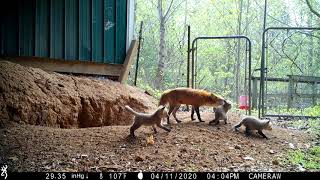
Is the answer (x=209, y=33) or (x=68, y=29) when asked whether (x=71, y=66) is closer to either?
(x=68, y=29)

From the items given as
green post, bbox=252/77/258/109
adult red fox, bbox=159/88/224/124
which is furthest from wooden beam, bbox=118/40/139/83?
green post, bbox=252/77/258/109

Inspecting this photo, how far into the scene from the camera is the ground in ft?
12.7

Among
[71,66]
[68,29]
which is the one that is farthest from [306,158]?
[68,29]

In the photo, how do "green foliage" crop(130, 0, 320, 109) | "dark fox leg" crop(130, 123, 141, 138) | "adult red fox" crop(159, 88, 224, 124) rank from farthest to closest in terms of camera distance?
"green foliage" crop(130, 0, 320, 109), "adult red fox" crop(159, 88, 224, 124), "dark fox leg" crop(130, 123, 141, 138)

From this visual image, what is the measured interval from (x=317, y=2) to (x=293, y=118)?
935cm

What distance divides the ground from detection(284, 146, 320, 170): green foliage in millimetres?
137

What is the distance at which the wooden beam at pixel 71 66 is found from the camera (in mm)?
6715

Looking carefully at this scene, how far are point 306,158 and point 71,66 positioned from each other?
15.8 feet

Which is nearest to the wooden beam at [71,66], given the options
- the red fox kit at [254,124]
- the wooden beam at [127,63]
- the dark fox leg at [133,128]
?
the wooden beam at [127,63]

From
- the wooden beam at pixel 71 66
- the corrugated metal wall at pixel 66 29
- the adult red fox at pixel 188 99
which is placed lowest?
the adult red fox at pixel 188 99

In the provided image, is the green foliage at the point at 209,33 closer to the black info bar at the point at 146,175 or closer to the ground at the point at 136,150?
the ground at the point at 136,150

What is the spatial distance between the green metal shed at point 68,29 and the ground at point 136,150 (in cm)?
241

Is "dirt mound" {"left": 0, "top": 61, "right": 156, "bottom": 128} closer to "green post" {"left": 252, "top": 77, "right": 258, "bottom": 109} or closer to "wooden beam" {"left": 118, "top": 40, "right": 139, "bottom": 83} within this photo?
"wooden beam" {"left": 118, "top": 40, "right": 139, "bottom": 83}

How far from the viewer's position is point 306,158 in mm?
4785
